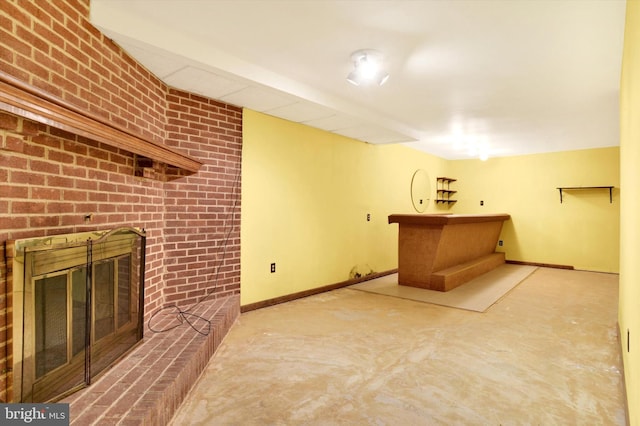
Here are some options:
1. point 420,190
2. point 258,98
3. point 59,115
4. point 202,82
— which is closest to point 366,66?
point 258,98

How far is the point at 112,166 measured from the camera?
2.15 meters

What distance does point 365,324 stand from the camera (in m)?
3.12

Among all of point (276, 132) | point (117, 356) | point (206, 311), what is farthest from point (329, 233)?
point (117, 356)

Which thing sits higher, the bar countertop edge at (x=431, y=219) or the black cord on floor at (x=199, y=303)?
the bar countertop edge at (x=431, y=219)

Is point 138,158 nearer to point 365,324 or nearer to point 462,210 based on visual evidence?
point 365,324

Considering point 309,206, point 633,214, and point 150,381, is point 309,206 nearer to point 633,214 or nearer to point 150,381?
point 150,381

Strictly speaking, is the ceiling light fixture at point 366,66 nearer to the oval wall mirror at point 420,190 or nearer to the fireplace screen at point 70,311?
the fireplace screen at point 70,311

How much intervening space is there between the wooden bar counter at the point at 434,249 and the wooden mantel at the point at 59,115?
3350 millimetres

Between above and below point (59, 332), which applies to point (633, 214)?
above

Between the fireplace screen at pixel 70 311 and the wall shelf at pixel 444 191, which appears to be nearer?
the fireplace screen at pixel 70 311

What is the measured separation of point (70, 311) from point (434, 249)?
12.6 feet

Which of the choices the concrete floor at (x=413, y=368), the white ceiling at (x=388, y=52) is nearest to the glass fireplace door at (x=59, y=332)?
the concrete floor at (x=413, y=368)

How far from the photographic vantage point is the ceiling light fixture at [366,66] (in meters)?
2.48

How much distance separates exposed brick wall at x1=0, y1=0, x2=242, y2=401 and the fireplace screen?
63 mm
